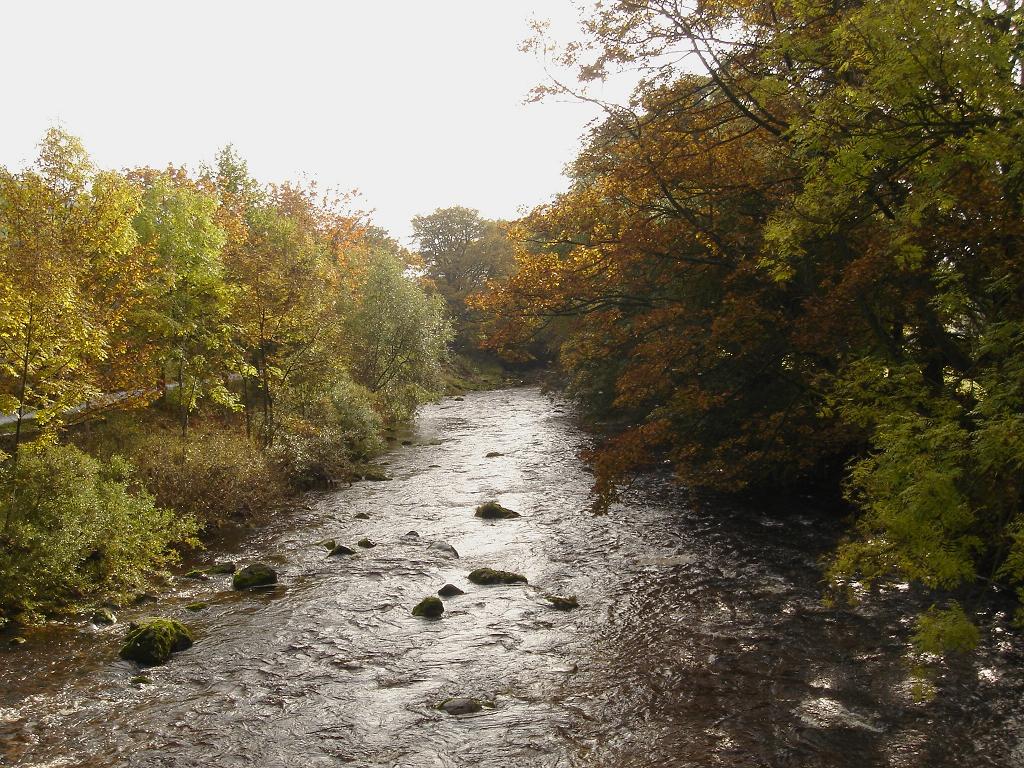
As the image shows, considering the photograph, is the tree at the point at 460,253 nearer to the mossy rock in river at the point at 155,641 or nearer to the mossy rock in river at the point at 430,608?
the mossy rock in river at the point at 430,608

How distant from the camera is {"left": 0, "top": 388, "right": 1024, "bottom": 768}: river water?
8.49 meters

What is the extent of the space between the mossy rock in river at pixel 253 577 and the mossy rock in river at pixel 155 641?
2751mm

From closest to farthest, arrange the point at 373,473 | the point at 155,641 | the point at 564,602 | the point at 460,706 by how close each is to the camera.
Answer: the point at 460,706
the point at 155,641
the point at 564,602
the point at 373,473

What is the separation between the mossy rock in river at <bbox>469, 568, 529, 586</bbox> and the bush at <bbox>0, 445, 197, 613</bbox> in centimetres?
656

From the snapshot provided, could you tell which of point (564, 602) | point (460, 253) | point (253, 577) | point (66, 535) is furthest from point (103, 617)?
point (460, 253)

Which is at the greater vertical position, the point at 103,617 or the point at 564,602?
the point at 103,617

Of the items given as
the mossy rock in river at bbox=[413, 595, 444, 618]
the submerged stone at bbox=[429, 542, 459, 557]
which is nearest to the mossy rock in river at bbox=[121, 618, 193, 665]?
the mossy rock in river at bbox=[413, 595, 444, 618]

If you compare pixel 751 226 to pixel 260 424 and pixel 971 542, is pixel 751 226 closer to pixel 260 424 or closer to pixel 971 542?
pixel 971 542

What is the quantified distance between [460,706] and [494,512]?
1036 centimetres

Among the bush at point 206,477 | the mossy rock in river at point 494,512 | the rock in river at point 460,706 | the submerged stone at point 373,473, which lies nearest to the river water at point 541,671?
the rock in river at point 460,706

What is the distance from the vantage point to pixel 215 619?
13.1 m

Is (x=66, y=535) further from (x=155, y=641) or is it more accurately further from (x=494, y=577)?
(x=494, y=577)

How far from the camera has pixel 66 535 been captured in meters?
13.0

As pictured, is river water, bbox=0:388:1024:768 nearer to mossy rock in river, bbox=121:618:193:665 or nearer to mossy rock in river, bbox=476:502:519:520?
mossy rock in river, bbox=121:618:193:665
